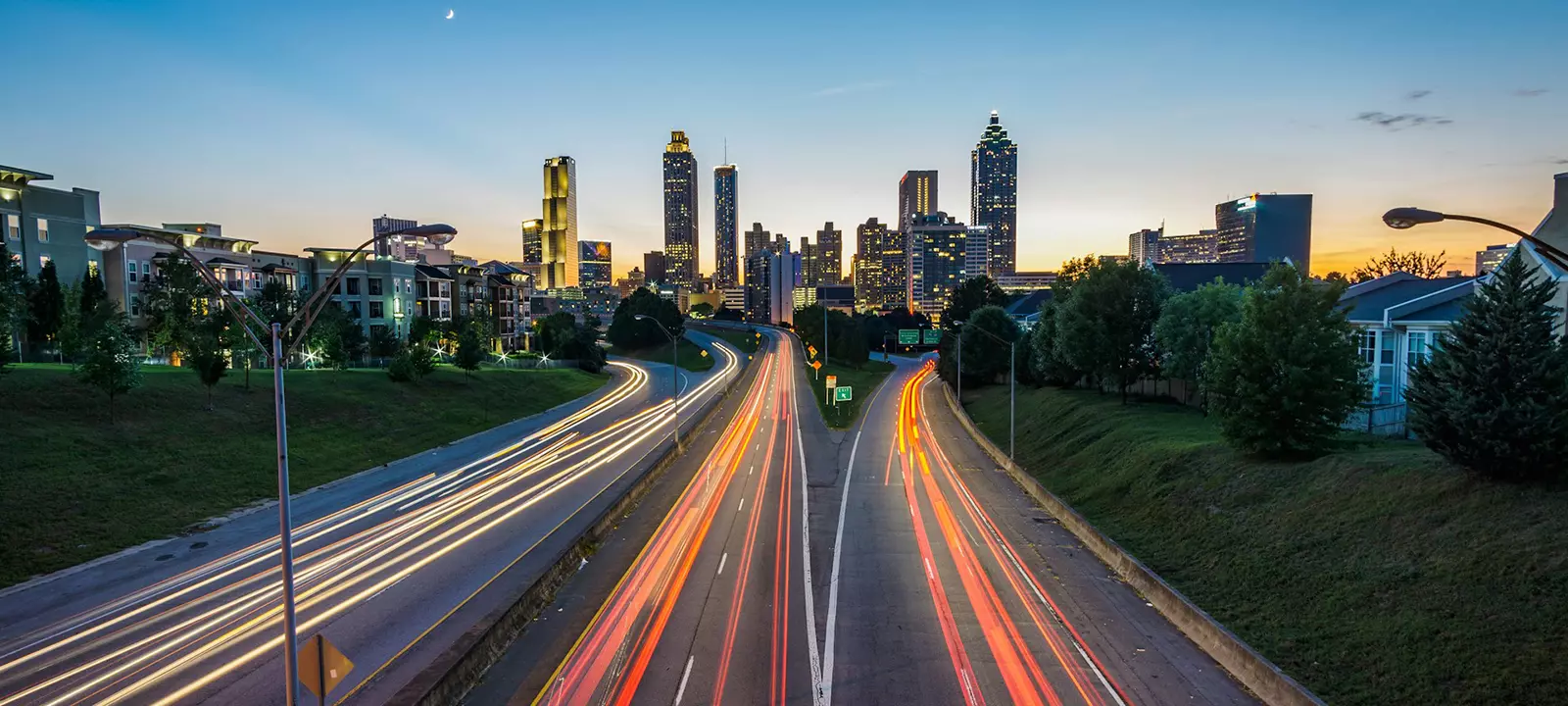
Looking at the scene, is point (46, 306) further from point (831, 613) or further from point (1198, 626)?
point (1198, 626)

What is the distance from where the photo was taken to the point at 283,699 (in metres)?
14.5

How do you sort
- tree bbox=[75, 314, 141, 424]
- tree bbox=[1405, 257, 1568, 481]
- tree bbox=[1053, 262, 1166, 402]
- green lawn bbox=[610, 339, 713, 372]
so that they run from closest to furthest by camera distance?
1. tree bbox=[1405, 257, 1568, 481]
2. tree bbox=[75, 314, 141, 424]
3. tree bbox=[1053, 262, 1166, 402]
4. green lawn bbox=[610, 339, 713, 372]

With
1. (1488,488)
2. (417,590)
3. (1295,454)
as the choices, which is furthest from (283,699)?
(1295,454)

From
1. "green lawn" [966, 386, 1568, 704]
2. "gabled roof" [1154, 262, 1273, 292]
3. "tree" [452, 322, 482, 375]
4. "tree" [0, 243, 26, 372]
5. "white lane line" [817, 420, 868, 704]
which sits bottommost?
"white lane line" [817, 420, 868, 704]

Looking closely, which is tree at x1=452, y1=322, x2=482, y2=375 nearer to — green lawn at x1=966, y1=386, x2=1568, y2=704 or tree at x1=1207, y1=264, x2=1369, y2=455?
green lawn at x1=966, y1=386, x2=1568, y2=704

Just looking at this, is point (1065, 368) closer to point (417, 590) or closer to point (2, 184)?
point (417, 590)

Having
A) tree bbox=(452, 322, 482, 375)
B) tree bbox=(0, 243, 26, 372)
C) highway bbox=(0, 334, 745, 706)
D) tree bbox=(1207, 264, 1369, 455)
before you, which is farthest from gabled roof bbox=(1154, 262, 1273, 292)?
tree bbox=(0, 243, 26, 372)

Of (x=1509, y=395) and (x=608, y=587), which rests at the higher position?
(x=1509, y=395)

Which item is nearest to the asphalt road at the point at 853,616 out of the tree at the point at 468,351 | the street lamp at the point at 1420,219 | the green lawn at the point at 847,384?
the street lamp at the point at 1420,219

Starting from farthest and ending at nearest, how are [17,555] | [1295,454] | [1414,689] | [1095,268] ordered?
[1095,268] → [1295,454] → [17,555] → [1414,689]

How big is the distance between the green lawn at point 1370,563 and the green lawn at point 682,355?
279ft

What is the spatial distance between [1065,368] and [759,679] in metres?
49.7

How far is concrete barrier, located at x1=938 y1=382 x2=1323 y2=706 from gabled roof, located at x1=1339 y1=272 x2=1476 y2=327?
54.0 ft

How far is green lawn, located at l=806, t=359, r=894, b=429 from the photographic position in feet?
205
